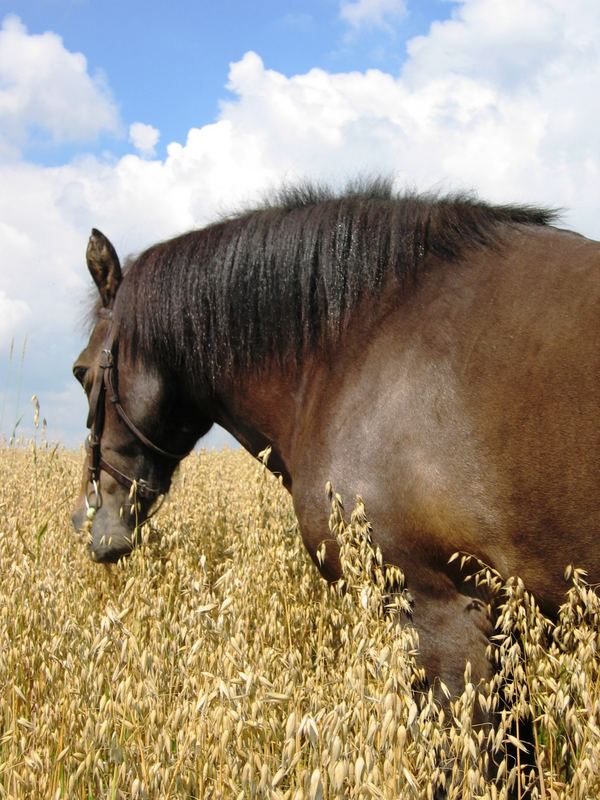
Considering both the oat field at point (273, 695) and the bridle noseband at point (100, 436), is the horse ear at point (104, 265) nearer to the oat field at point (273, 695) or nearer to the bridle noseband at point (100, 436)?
the bridle noseband at point (100, 436)

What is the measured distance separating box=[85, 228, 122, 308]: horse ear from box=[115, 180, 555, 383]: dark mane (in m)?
0.14

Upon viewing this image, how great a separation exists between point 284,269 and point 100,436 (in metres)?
1.39

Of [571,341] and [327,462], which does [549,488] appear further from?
[327,462]

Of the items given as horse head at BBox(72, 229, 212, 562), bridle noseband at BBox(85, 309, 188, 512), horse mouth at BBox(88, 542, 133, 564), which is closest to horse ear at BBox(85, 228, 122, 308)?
horse head at BBox(72, 229, 212, 562)

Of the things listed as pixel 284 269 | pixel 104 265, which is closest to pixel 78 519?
pixel 104 265

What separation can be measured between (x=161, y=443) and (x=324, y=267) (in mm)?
1337

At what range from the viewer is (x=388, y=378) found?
8.82 ft

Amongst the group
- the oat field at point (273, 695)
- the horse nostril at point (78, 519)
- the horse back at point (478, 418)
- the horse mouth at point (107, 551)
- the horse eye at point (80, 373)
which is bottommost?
the horse mouth at point (107, 551)

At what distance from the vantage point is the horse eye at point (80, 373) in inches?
154

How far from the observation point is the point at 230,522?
534 cm

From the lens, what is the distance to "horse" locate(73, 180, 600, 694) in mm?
2363

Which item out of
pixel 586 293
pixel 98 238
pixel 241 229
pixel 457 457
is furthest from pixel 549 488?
pixel 98 238

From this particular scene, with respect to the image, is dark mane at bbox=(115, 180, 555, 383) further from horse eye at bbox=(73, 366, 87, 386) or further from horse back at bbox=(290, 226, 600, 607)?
horse eye at bbox=(73, 366, 87, 386)

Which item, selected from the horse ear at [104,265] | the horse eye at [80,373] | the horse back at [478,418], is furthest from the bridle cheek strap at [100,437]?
the horse back at [478,418]
